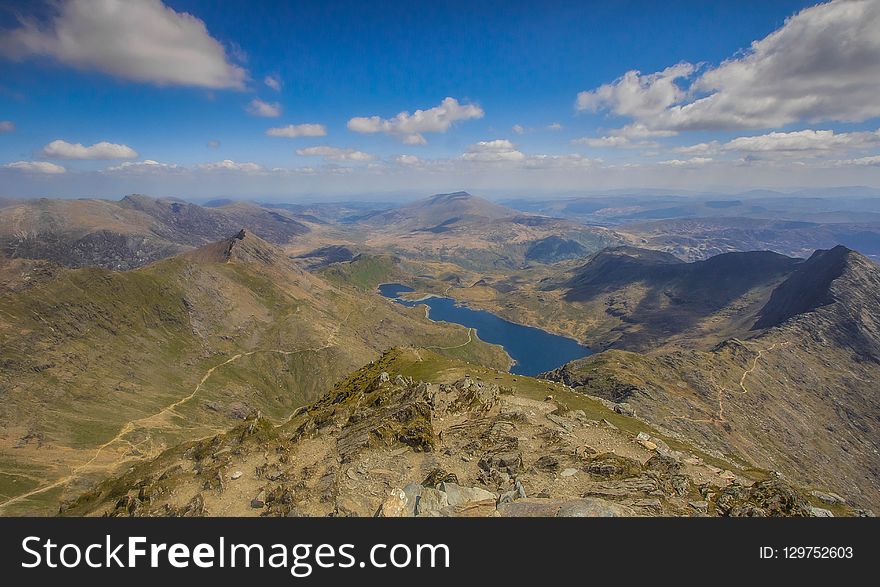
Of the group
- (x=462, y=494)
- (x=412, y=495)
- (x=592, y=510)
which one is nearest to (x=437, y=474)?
(x=412, y=495)

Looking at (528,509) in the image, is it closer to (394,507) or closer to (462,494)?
(462,494)

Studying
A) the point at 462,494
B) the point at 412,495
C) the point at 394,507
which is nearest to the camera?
the point at 394,507

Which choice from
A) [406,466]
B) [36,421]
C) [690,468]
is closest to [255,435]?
[406,466]

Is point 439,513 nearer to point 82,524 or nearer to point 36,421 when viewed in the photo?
point 82,524

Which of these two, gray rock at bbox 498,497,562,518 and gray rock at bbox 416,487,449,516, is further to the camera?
gray rock at bbox 416,487,449,516

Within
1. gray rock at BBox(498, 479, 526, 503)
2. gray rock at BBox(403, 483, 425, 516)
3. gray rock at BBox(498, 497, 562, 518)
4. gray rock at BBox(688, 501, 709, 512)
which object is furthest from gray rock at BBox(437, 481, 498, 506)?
gray rock at BBox(688, 501, 709, 512)

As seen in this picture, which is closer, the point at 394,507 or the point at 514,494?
the point at 394,507

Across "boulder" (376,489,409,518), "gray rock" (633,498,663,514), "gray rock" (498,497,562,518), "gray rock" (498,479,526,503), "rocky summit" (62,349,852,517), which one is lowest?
"rocky summit" (62,349,852,517)

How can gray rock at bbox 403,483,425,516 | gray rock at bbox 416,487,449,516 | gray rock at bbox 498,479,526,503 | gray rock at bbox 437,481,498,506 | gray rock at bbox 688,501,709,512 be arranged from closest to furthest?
gray rock at bbox 416,487,449,516, gray rock at bbox 403,483,425,516, gray rock at bbox 437,481,498,506, gray rock at bbox 498,479,526,503, gray rock at bbox 688,501,709,512

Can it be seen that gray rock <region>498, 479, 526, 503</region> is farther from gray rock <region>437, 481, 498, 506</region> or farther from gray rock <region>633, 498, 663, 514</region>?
gray rock <region>633, 498, 663, 514</region>

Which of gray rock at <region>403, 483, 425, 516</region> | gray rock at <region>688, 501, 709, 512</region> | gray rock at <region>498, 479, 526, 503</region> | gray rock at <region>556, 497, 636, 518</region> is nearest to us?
gray rock at <region>556, 497, 636, 518</region>

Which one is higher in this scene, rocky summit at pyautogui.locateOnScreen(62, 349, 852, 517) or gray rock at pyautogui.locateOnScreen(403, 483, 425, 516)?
gray rock at pyautogui.locateOnScreen(403, 483, 425, 516)

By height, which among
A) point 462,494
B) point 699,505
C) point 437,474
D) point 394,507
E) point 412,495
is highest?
point 394,507
